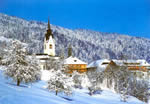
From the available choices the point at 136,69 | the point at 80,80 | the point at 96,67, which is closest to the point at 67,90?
the point at 80,80

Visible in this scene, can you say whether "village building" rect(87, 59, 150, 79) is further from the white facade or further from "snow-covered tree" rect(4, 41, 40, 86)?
"snow-covered tree" rect(4, 41, 40, 86)

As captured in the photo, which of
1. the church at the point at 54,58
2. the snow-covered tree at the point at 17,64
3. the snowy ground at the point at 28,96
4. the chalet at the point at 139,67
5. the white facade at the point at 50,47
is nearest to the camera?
the snowy ground at the point at 28,96

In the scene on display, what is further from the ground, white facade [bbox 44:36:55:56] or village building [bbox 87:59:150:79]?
white facade [bbox 44:36:55:56]

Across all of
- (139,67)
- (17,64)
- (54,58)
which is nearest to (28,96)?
(17,64)

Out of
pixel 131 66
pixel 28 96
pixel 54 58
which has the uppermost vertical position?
pixel 54 58

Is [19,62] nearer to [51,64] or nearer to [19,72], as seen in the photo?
[19,72]

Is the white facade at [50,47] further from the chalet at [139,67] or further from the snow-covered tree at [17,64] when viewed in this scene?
the snow-covered tree at [17,64]

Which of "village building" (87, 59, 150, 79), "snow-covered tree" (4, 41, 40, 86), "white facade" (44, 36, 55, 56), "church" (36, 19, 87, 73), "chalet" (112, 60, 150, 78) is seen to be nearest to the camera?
"snow-covered tree" (4, 41, 40, 86)

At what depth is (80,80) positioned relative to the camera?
6488cm

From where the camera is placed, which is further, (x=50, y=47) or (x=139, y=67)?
(x=50, y=47)

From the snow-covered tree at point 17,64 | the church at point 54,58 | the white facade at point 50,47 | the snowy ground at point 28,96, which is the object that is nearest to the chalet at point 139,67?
the church at point 54,58

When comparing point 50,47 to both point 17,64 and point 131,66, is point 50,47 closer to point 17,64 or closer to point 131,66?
point 131,66

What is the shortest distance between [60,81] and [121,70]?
35788mm

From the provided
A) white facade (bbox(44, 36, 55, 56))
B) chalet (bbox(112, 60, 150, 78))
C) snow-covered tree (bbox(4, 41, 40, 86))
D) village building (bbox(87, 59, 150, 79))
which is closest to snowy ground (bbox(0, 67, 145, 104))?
snow-covered tree (bbox(4, 41, 40, 86))
